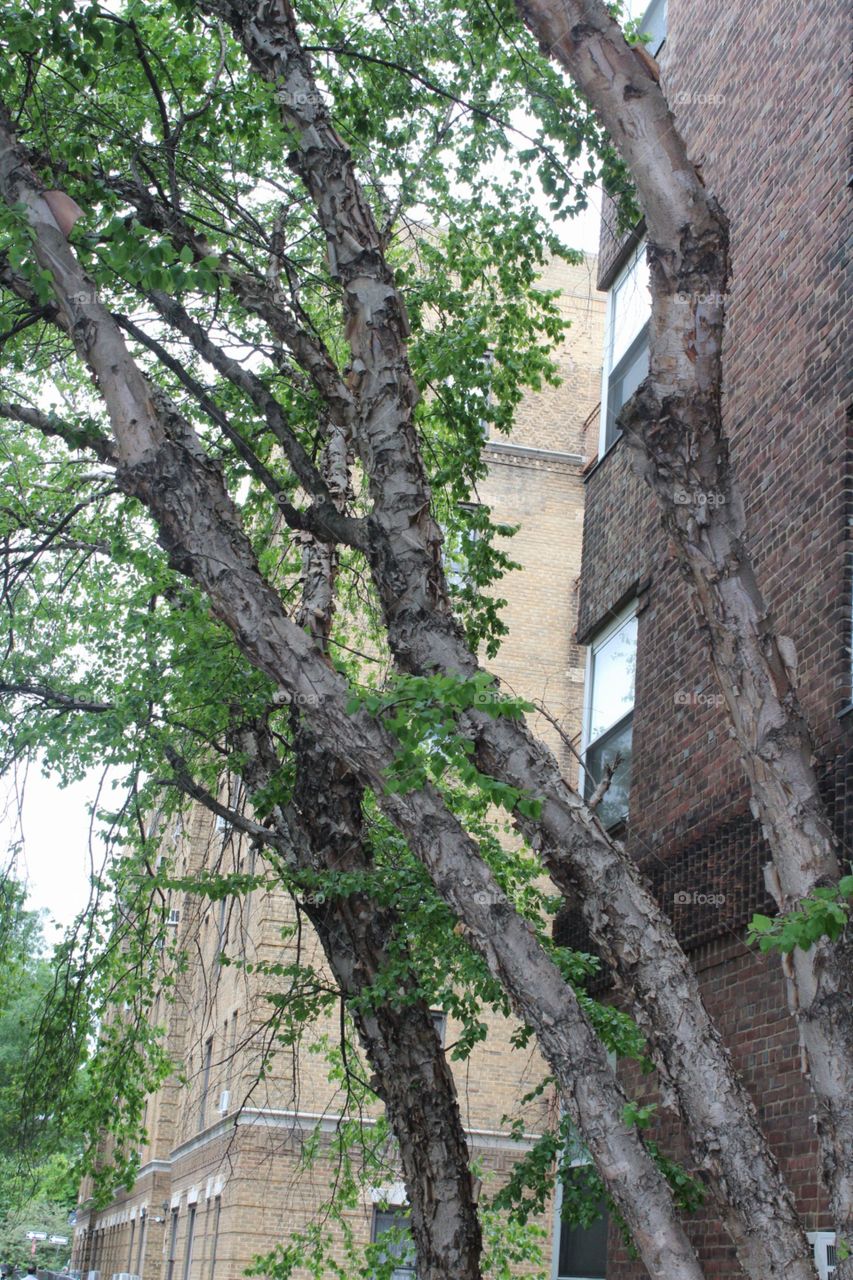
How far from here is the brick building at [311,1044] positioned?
2042cm

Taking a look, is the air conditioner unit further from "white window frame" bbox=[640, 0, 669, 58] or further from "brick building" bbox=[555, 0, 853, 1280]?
"white window frame" bbox=[640, 0, 669, 58]

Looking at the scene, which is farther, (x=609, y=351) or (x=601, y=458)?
(x=609, y=351)

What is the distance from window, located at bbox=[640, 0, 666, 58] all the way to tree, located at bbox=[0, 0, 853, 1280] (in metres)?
3.62

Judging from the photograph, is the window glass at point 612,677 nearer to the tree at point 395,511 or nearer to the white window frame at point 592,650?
the white window frame at point 592,650

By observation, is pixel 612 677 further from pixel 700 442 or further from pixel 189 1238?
pixel 189 1238

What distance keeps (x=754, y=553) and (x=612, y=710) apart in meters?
3.72

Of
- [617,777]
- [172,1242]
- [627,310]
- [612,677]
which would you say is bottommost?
[172,1242]

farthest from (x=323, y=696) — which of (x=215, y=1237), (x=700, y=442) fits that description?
(x=215, y=1237)

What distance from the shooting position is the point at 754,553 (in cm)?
960

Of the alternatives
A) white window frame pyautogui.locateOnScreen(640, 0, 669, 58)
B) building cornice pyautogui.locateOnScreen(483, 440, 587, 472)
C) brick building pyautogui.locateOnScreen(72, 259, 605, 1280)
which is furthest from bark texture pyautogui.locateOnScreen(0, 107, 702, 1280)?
building cornice pyautogui.locateOnScreen(483, 440, 587, 472)

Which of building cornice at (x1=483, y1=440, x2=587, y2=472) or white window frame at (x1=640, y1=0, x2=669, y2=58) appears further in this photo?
building cornice at (x1=483, y1=440, x2=587, y2=472)

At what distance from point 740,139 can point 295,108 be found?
495cm

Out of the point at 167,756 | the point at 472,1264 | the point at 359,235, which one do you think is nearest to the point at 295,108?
the point at 359,235

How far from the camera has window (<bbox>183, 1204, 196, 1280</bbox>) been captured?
1016 inches
